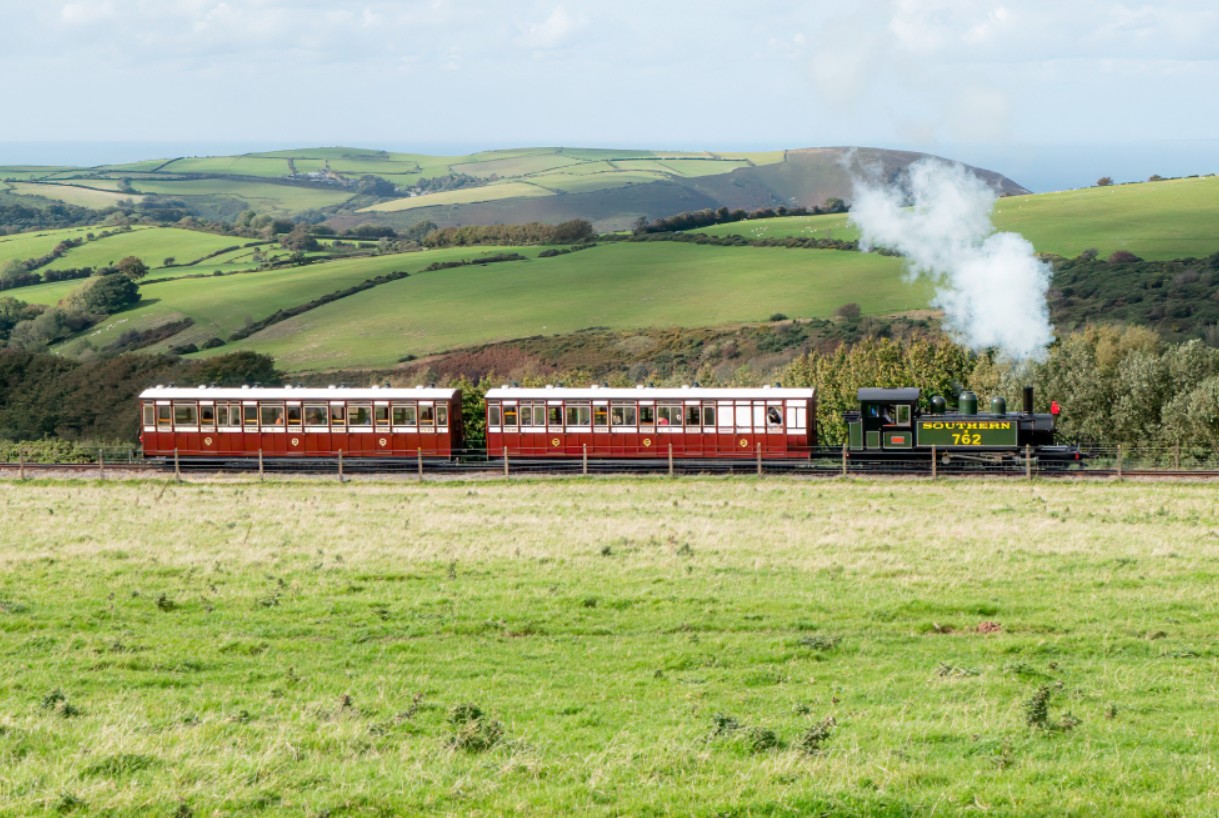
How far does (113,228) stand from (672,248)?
270ft

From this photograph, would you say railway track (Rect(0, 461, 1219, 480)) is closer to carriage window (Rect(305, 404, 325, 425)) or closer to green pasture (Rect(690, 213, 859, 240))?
carriage window (Rect(305, 404, 325, 425))

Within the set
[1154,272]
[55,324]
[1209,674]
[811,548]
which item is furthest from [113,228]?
[1209,674]

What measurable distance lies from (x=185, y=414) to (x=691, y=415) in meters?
16.8

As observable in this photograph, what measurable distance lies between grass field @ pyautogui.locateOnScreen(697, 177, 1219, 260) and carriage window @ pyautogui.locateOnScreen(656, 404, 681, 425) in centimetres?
7336

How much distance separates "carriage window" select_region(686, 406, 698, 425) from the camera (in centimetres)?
3947

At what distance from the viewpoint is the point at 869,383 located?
2170 inches

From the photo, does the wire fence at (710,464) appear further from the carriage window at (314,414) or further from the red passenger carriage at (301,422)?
the carriage window at (314,414)

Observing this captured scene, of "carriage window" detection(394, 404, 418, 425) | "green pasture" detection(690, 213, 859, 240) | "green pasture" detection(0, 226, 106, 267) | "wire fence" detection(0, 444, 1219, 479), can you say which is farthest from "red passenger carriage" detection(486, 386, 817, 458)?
"green pasture" detection(0, 226, 106, 267)

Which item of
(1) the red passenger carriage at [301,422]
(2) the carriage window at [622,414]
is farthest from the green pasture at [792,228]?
(1) the red passenger carriage at [301,422]

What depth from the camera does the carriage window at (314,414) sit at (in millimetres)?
40938

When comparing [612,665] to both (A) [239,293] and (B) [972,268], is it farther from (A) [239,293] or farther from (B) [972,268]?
(A) [239,293]

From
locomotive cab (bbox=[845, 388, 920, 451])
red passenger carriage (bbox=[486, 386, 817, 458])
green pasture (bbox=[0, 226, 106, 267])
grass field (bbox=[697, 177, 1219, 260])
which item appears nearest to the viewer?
locomotive cab (bbox=[845, 388, 920, 451])

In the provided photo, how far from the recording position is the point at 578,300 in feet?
335

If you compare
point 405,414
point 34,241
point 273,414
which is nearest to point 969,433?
point 405,414
